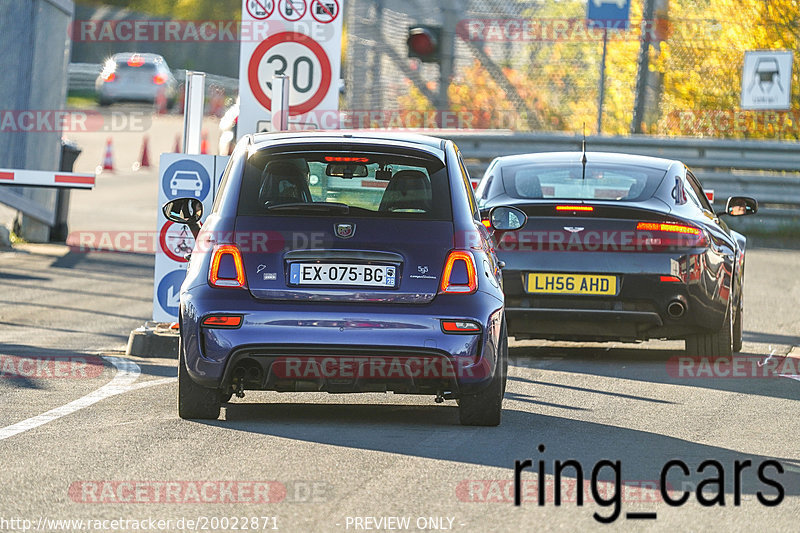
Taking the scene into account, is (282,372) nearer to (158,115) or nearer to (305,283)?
(305,283)

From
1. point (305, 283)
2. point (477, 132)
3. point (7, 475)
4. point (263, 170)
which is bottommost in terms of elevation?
point (7, 475)

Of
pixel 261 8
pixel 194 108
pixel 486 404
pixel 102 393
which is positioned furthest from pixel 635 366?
pixel 261 8

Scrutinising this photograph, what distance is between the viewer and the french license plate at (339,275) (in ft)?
25.1

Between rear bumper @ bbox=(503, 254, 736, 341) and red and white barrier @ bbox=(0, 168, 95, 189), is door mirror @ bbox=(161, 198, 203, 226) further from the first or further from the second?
red and white barrier @ bbox=(0, 168, 95, 189)

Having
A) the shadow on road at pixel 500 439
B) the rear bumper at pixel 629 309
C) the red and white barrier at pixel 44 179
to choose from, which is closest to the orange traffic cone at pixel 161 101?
the red and white barrier at pixel 44 179

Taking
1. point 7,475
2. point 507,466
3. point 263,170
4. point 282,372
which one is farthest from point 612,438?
point 7,475

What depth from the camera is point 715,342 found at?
1109cm

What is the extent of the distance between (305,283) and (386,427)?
2.72 ft

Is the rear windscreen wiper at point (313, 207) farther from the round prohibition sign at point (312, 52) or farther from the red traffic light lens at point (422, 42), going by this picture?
the red traffic light lens at point (422, 42)

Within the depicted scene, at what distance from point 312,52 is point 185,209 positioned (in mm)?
4192

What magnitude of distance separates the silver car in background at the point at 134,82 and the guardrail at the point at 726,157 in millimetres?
34891

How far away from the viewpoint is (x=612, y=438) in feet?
25.4

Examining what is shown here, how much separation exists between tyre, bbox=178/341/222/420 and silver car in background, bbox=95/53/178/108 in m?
48.3

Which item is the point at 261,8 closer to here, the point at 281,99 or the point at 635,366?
the point at 281,99
